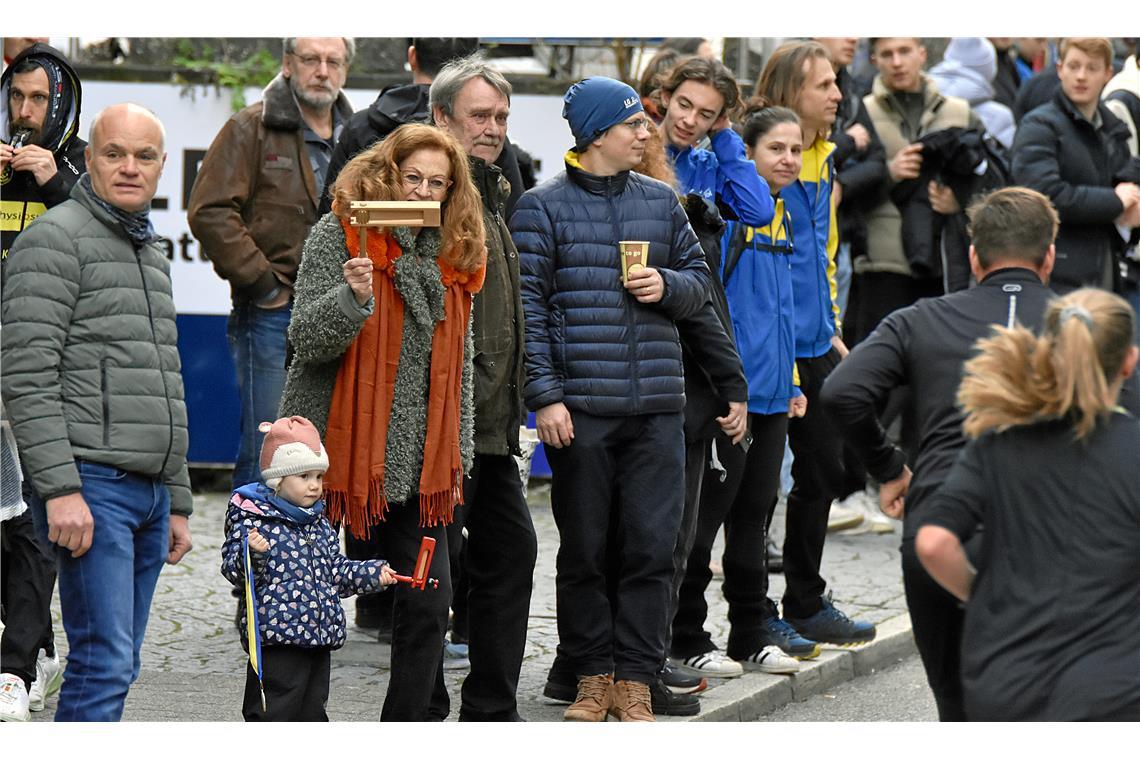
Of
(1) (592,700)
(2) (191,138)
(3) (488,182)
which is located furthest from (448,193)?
(2) (191,138)

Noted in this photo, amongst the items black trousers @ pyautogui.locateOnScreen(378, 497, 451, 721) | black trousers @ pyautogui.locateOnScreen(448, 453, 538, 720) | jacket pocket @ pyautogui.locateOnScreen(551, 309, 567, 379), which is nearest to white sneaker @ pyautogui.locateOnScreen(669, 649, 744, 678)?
black trousers @ pyautogui.locateOnScreen(448, 453, 538, 720)

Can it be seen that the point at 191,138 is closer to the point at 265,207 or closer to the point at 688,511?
the point at 265,207

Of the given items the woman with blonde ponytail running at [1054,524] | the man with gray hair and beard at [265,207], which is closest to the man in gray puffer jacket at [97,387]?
the man with gray hair and beard at [265,207]

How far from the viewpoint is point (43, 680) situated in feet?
21.1

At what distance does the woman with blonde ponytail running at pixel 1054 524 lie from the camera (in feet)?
13.9

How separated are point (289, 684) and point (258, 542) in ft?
1.41

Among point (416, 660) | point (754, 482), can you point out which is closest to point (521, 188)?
point (754, 482)

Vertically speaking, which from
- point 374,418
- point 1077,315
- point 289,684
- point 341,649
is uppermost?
point 1077,315

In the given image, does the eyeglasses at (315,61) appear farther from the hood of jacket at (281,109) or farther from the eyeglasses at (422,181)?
the eyeglasses at (422,181)

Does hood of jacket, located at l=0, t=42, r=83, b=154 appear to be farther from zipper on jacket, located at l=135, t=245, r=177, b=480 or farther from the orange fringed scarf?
the orange fringed scarf

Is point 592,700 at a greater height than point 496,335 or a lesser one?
lesser

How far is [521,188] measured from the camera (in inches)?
271
